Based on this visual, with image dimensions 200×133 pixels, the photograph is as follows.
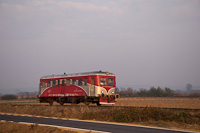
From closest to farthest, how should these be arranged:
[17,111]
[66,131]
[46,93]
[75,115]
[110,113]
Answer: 1. [66,131]
2. [110,113]
3. [75,115]
4. [17,111]
5. [46,93]

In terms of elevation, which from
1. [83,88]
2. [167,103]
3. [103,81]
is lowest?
[167,103]

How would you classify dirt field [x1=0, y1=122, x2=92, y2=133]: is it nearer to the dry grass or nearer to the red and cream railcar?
the dry grass

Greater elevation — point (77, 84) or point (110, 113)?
point (77, 84)

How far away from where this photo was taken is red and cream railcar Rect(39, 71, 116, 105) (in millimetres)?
27672

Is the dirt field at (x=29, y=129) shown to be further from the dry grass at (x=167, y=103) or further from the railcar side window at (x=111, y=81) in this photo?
the railcar side window at (x=111, y=81)

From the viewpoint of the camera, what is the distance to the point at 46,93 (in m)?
33.2

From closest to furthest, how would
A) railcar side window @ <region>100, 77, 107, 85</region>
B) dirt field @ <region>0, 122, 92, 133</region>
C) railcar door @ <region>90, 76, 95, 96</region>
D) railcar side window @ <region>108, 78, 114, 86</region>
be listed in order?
1. dirt field @ <region>0, 122, 92, 133</region>
2. railcar door @ <region>90, 76, 95, 96</region>
3. railcar side window @ <region>100, 77, 107, 85</region>
4. railcar side window @ <region>108, 78, 114, 86</region>

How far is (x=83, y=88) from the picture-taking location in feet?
93.2

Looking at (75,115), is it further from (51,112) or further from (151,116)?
(151,116)

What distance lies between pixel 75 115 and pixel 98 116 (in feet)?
7.90

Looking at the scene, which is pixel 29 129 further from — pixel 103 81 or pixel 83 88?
pixel 103 81

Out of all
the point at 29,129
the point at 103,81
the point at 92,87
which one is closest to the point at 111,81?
the point at 103,81

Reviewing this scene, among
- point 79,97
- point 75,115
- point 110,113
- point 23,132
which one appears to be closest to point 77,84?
point 79,97

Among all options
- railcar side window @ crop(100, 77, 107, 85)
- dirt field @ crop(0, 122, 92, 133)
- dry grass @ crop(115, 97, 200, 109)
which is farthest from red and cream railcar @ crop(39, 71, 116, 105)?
dirt field @ crop(0, 122, 92, 133)
